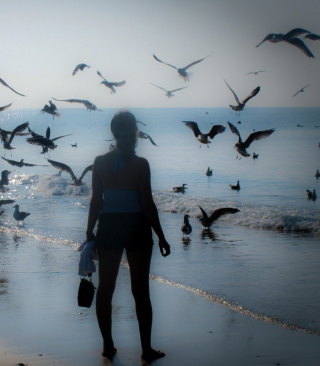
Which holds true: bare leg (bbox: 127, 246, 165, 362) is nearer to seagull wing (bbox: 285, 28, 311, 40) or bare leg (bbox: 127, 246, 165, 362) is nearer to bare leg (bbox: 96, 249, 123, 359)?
bare leg (bbox: 96, 249, 123, 359)

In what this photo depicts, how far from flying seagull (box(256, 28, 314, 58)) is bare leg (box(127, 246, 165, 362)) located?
7714 millimetres

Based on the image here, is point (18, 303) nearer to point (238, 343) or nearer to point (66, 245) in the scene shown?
point (238, 343)

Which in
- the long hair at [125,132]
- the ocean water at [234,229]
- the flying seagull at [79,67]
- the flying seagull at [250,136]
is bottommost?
the ocean water at [234,229]

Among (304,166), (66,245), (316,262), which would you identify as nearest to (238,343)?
(316,262)

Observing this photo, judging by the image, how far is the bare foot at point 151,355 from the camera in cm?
454

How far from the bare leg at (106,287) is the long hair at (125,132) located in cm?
69

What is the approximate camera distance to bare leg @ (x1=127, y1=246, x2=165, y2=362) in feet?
14.4

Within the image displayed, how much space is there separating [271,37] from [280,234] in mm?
3964

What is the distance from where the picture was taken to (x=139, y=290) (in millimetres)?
4453

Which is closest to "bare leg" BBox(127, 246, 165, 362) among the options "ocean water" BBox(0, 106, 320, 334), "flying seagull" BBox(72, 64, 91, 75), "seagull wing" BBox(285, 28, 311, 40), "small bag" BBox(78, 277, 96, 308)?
"small bag" BBox(78, 277, 96, 308)

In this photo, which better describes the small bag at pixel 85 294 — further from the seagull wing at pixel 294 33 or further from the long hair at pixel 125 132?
the seagull wing at pixel 294 33

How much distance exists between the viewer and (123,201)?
4422 mm

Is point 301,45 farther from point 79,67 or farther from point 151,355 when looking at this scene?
point 151,355

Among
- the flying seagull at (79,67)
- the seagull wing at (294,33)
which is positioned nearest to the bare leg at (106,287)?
the seagull wing at (294,33)
